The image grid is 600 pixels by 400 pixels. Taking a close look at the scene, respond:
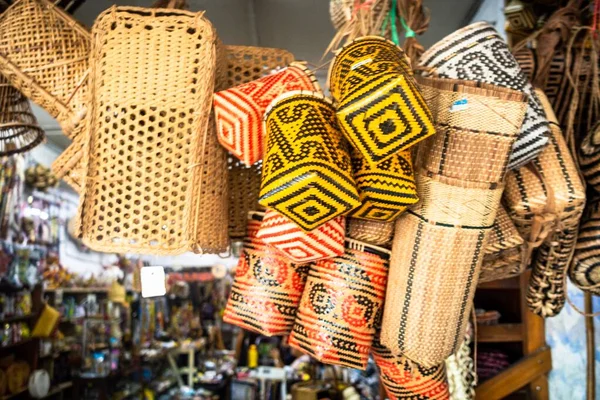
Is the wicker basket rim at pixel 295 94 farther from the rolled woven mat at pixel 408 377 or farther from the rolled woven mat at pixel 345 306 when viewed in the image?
the rolled woven mat at pixel 408 377

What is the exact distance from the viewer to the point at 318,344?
0.78 metres

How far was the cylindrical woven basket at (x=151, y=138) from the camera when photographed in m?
0.81

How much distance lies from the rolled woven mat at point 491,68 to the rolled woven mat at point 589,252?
0.80ft

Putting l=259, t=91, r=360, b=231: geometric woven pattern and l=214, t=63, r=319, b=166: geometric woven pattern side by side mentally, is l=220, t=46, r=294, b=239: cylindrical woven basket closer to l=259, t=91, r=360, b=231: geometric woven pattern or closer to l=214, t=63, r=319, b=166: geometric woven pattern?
l=214, t=63, r=319, b=166: geometric woven pattern

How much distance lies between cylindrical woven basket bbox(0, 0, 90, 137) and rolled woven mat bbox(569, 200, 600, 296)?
0.97 m

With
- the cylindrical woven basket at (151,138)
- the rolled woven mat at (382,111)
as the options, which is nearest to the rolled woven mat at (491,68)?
the rolled woven mat at (382,111)

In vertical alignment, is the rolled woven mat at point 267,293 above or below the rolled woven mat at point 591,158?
below

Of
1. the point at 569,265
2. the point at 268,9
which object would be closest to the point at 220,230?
the point at 569,265

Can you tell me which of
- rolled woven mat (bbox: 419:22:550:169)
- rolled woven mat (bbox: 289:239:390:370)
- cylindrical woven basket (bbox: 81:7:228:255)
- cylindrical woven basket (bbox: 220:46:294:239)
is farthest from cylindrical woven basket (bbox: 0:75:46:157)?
rolled woven mat (bbox: 419:22:550:169)

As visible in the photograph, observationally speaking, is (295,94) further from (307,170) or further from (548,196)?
(548,196)

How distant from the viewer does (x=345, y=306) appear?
790 mm

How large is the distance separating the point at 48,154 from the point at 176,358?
324cm

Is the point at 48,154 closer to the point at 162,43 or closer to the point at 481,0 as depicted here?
the point at 481,0

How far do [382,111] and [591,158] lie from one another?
0.52 meters
